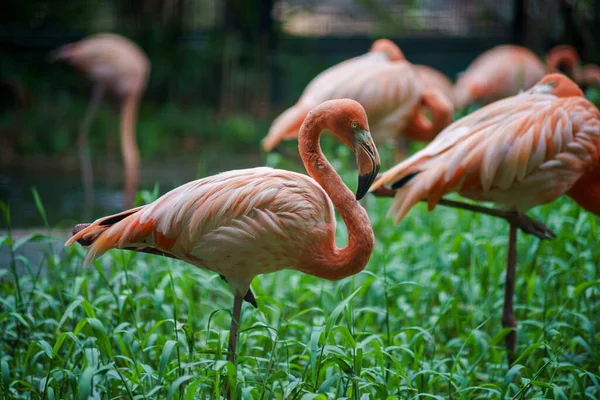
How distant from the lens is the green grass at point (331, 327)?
2527 mm

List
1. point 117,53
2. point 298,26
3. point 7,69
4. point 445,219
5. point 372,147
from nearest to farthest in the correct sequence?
point 372,147 < point 445,219 < point 117,53 < point 7,69 < point 298,26

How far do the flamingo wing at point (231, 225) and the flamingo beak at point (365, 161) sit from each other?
0.19 metres

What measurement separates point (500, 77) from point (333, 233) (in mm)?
5464

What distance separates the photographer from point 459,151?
3150 mm

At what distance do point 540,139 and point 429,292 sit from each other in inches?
40.9

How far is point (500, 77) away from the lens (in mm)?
7355

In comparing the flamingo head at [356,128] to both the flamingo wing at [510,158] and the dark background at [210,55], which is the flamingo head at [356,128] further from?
the dark background at [210,55]

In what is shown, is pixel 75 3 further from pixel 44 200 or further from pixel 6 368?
pixel 6 368

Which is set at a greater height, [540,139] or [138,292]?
[540,139]

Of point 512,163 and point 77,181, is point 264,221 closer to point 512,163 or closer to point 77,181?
point 512,163

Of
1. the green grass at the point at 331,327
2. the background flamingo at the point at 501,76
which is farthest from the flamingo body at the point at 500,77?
the green grass at the point at 331,327

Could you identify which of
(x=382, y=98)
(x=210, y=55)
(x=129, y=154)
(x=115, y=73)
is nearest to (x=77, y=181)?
(x=129, y=154)

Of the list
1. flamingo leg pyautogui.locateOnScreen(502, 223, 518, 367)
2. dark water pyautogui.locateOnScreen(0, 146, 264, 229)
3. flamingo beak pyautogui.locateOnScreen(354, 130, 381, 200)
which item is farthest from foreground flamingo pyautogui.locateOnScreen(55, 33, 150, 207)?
flamingo beak pyautogui.locateOnScreen(354, 130, 381, 200)

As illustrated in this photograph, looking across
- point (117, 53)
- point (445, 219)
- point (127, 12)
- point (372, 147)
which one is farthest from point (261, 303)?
point (127, 12)
